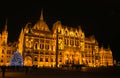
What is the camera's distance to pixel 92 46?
331ft

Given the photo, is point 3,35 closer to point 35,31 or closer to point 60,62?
point 35,31

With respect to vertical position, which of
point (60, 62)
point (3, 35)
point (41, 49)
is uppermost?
point (3, 35)

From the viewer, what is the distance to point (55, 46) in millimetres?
85688

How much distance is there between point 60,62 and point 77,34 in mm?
18766

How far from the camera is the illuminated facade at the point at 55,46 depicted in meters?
78.1

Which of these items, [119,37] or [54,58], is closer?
[119,37]

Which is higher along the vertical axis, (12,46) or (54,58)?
(12,46)

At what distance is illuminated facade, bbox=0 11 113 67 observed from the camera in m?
78.1

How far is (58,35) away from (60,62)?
12082mm

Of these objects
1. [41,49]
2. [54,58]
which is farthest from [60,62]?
[41,49]

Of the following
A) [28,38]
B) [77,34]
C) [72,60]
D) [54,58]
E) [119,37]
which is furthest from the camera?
[77,34]

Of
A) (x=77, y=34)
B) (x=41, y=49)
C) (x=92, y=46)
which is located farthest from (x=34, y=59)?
(x=92, y=46)

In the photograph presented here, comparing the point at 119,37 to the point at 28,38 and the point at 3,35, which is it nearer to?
the point at 28,38

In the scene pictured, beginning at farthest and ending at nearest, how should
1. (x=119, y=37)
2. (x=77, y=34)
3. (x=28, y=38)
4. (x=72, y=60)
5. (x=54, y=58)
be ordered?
(x=77, y=34), (x=72, y=60), (x=54, y=58), (x=28, y=38), (x=119, y=37)
